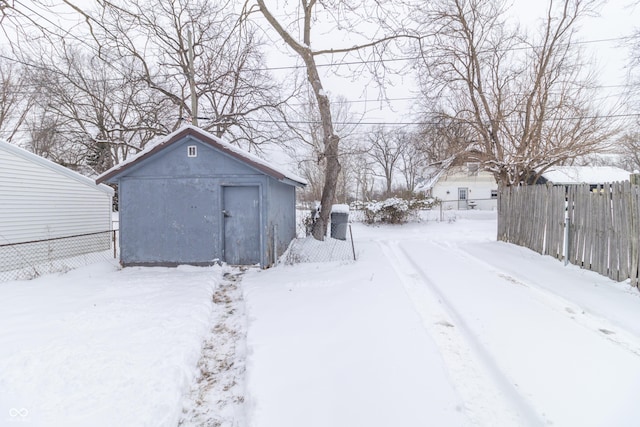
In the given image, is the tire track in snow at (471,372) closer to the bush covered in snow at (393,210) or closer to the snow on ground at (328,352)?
the snow on ground at (328,352)

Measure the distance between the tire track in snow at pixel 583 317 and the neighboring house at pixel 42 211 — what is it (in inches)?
387

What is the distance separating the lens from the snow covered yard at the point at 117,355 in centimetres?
264

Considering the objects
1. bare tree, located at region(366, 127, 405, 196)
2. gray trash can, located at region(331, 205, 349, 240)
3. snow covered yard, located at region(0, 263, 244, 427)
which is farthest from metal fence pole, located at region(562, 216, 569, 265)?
bare tree, located at region(366, 127, 405, 196)

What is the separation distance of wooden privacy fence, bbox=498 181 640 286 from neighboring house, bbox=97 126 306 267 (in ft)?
20.4

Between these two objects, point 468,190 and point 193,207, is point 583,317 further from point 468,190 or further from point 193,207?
point 468,190

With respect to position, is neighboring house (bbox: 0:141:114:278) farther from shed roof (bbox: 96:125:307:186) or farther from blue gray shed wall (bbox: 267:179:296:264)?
blue gray shed wall (bbox: 267:179:296:264)

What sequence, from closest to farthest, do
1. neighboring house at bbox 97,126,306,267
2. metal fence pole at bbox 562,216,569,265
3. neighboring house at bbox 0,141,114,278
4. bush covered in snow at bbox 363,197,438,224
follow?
1. metal fence pole at bbox 562,216,569,265
2. neighboring house at bbox 97,126,306,267
3. neighboring house at bbox 0,141,114,278
4. bush covered in snow at bbox 363,197,438,224

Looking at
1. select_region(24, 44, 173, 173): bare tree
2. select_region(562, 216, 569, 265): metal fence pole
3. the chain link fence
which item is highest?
select_region(24, 44, 173, 173): bare tree

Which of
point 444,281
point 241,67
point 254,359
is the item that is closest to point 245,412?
point 254,359

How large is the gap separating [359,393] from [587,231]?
6.11 m

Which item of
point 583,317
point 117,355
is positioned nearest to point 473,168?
point 583,317

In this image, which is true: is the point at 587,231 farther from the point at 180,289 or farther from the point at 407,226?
the point at 407,226

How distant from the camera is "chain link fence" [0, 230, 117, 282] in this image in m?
8.14

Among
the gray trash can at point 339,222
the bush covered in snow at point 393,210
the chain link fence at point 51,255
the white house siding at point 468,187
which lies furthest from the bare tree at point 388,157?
the chain link fence at point 51,255
